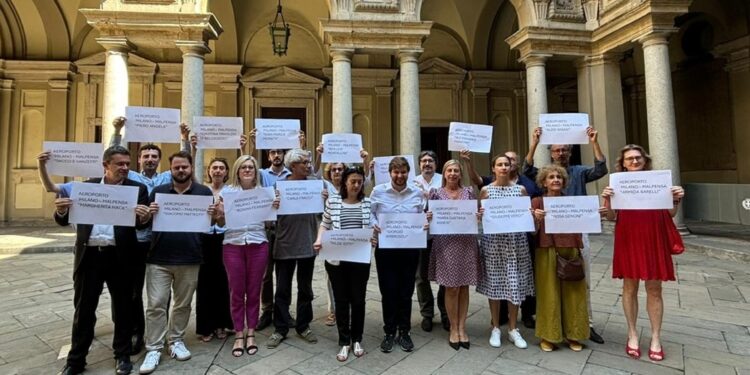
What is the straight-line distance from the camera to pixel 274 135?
4340mm

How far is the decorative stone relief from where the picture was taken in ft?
32.4

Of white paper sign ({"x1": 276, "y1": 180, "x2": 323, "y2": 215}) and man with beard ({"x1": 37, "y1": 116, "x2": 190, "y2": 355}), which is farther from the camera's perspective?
white paper sign ({"x1": 276, "y1": 180, "x2": 323, "y2": 215})

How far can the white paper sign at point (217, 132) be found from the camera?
413 centimetres

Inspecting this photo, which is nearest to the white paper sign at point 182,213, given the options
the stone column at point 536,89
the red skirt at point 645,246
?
the red skirt at point 645,246

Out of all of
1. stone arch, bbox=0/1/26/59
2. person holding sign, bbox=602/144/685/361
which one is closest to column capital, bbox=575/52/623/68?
person holding sign, bbox=602/144/685/361

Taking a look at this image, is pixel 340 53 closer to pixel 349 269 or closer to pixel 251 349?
pixel 349 269

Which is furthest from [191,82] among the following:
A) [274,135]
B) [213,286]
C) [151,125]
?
[213,286]

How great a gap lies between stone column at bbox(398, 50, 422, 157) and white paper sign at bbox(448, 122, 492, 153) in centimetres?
507

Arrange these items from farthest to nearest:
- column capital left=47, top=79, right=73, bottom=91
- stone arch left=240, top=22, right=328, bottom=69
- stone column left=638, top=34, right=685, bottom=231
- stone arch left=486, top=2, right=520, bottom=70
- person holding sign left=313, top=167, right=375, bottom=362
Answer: stone arch left=486, top=2, right=520, bottom=70
stone arch left=240, top=22, right=328, bottom=69
column capital left=47, top=79, right=73, bottom=91
stone column left=638, top=34, right=685, bottom=231
person holding sign left=313, top=167, right=375, bottom=362

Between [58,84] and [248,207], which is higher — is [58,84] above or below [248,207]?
above

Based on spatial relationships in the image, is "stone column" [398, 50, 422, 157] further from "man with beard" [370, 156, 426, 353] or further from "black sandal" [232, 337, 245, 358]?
"black sandal" [232, 337, 245, 358]

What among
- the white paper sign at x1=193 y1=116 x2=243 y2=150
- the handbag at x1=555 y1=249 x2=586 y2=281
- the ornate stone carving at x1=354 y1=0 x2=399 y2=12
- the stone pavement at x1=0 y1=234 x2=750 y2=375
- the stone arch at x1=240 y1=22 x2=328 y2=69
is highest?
the stone arch at x1=240 y1=22 x2=328 y2=69

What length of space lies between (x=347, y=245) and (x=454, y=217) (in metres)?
0.98

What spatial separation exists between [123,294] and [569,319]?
3841 mm
